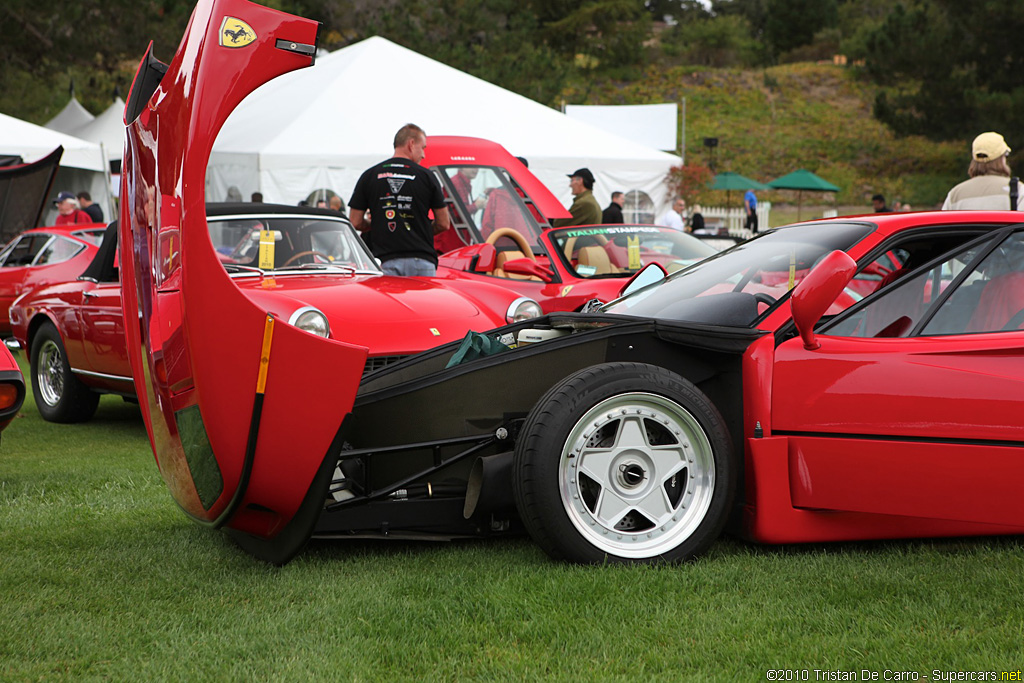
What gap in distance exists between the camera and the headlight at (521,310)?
6.35 m

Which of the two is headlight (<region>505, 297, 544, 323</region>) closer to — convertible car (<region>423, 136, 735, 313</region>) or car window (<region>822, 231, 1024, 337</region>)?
convertible car (<region>423, 136, 735, 313</region>)

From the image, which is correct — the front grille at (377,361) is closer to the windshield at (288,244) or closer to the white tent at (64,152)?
the windshield at (288,244)

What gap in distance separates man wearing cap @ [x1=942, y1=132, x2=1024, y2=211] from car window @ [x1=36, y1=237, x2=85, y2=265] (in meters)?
9.04

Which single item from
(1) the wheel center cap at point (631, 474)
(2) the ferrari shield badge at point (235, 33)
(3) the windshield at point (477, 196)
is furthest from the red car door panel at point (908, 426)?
(3) the windshield at point (477, 196)

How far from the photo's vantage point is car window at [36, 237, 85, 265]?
11.7 meters

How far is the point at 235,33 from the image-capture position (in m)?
3.20

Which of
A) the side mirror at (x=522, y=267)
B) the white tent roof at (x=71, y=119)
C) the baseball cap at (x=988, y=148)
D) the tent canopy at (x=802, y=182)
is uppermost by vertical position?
the white tent roof at (x=71, y=119)

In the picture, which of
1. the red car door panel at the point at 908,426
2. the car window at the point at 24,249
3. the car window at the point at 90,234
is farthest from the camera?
the car window at the point at 24,249

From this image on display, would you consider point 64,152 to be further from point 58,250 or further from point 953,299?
point 953,299

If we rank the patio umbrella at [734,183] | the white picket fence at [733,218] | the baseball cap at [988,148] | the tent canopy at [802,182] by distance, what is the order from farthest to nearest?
the patio umbrella at [734,183] < the white picket fence at [733,218] < the tent canopy at [802,182] < the baseball cap at [988,148]

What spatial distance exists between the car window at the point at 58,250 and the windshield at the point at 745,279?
8911mm

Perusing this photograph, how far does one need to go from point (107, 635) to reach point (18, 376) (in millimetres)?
2461

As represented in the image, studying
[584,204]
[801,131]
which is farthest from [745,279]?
[801,131]

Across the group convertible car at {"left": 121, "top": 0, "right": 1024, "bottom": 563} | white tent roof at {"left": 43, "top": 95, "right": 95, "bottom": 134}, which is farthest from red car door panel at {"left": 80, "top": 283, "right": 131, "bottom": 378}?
white tent roof at {"left": 43, "top": 95, "right": 95, "bottom": 134}
